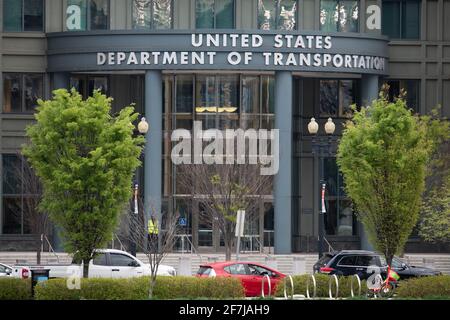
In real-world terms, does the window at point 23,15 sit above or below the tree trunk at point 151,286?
above

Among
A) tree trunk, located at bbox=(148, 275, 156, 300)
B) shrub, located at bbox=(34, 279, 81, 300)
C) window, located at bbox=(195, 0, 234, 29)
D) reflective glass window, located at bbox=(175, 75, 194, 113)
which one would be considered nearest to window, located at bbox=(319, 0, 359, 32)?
window, located at bbox=(195, 0, 234, 29)

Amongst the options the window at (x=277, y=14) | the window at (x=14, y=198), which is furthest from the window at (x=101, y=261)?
the window at (x=277, y=14)

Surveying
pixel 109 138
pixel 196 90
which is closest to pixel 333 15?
pixel 196 90

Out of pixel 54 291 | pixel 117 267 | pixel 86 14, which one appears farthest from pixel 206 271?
pixel 86 14

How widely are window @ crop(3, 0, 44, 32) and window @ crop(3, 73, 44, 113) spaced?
2.30m

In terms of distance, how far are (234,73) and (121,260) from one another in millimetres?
22197

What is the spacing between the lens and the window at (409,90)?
73000 mm

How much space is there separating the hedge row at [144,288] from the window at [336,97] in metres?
33.4

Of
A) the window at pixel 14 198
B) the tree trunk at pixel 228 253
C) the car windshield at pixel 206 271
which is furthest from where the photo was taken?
the window at pixel 14 198

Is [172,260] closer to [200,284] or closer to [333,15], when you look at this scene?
[333,15]

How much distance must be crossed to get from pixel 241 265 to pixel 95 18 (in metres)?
25.7

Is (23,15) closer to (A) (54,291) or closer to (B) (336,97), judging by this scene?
(B) (336,97)

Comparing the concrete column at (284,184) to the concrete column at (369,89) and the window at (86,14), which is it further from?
the window at (86,14)
